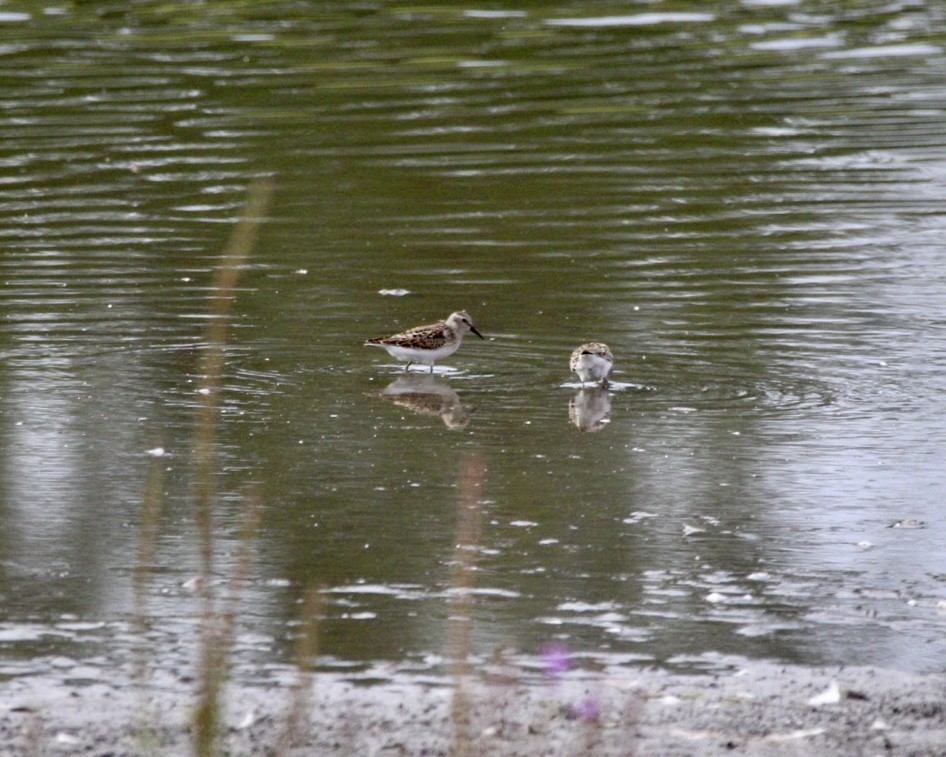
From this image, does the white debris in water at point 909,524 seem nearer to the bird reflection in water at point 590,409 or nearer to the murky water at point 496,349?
the murky water at point 496,349

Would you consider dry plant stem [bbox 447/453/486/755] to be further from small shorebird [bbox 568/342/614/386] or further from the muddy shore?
small shorebird [bbox 568/342/614/386]

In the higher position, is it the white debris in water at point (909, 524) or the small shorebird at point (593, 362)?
the white debris in water at point (909, 524)

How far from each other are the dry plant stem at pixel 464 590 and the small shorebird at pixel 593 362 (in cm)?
158

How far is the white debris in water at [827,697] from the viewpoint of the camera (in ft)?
22.4

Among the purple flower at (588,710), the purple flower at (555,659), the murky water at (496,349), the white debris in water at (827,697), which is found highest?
the purple flower at (588,710)

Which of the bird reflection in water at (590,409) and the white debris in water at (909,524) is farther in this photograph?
the bird reflection in water at (590,409)

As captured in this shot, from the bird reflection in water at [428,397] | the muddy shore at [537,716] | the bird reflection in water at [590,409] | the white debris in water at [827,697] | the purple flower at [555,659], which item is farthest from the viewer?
the bird reflection in water at [428,397]

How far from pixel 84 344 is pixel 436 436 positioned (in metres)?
3.35

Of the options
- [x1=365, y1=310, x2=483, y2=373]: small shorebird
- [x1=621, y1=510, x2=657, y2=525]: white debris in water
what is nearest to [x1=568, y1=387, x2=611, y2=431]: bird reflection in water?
[x1=365, y1=310, x2=483, y2=373]: small shorebird

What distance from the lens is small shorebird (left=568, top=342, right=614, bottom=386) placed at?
11.6 meters

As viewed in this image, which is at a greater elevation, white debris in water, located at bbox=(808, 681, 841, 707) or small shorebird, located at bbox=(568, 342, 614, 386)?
white debris in water, located at bbox=(808, 681, 841, 707)

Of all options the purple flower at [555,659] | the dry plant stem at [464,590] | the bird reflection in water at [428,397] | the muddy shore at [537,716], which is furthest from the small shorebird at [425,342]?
the muddy shore at [537,716]

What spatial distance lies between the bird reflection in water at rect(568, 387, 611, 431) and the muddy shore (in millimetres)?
3833

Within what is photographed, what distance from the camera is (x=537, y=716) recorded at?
21.9ft
